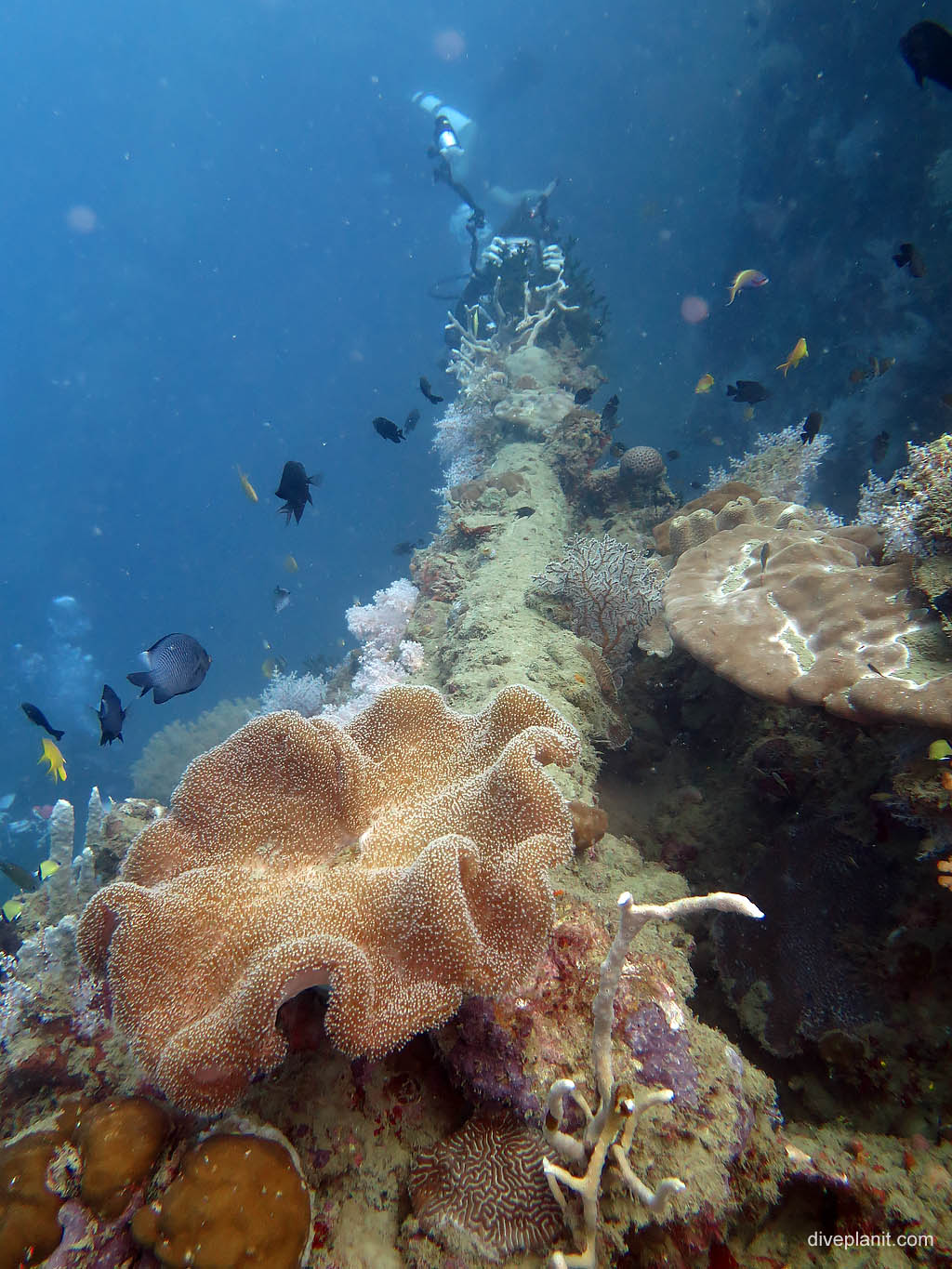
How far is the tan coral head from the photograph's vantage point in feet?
8.08

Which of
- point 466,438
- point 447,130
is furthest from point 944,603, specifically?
point 447,130

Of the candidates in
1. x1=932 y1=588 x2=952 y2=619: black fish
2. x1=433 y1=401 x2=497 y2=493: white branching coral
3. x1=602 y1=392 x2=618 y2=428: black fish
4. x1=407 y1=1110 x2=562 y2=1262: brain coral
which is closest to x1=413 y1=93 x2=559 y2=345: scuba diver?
x1=433 y1=401 x2=497 y2=493: white branching coral

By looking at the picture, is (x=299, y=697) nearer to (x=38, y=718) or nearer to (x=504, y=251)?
(x=38, y=718)

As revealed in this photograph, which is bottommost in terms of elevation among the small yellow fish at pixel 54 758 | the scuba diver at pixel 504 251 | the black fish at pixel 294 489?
the small yellow fish at pixel 54 758

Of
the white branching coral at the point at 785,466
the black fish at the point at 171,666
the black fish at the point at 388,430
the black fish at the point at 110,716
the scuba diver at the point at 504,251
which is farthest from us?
the scuba diver at the point at 504,251

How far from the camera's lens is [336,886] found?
1.91 m

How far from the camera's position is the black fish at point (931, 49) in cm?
471

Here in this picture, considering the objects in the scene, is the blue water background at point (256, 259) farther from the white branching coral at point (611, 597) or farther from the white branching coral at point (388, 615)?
the white branching coral at point (611, 597)

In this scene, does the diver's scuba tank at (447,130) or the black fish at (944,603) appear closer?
the black fish at (944,603)

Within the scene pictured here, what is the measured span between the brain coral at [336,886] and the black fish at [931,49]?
6994 mm

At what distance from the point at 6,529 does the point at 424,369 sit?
237 feet

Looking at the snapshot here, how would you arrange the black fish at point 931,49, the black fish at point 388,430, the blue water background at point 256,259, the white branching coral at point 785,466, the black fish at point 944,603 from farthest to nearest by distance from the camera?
the blue water background at point 256,259 → the white branching coral at point 785,466 → the black fish at point 388,430 → the black fish at point 931,49 → the black fish at point 944,603

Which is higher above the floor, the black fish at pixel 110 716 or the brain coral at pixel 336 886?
the black fish at pixel 110 716

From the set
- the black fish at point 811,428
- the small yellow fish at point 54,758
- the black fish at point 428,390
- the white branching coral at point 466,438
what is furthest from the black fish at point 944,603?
the white branching coral at point 466,438
